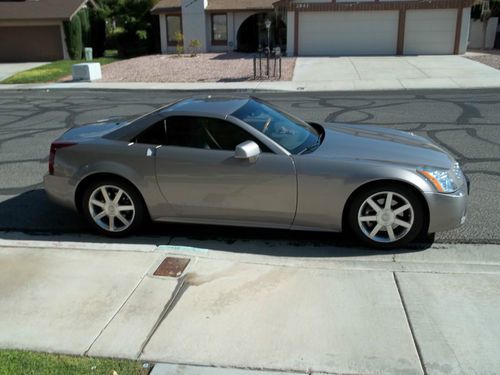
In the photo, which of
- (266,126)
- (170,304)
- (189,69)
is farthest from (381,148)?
(189,69)

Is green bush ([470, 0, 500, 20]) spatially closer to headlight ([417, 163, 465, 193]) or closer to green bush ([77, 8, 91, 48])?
green bush ([77, 8, 91, 48])

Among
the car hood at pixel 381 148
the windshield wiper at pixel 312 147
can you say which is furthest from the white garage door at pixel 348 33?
the windshield wiper at pixel 312 147

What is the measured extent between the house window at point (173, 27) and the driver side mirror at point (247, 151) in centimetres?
2994

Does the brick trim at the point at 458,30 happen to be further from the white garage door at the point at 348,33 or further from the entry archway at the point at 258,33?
the entry archway at the point at 258,33

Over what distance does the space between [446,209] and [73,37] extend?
108ft

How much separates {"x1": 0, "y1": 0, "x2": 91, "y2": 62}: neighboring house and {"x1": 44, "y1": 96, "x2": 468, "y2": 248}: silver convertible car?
3118 centimetres

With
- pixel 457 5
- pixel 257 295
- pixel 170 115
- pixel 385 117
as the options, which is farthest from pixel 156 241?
pixel 457 5

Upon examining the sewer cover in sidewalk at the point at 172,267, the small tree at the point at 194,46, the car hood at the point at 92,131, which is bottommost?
the sewer cover in sidewalk at the point at 172,267

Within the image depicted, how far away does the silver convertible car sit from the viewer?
4.56 m

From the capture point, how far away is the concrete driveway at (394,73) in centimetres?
1747

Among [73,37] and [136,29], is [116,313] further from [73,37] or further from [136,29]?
[136,29]

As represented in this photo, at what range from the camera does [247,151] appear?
15.0ft

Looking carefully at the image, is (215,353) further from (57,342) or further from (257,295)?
(57,342)

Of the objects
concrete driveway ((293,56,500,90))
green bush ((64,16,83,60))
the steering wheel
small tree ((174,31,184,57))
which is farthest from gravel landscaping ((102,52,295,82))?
the steering wheel
